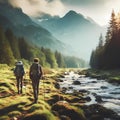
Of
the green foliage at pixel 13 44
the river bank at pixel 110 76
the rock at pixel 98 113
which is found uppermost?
the green foliage at pixel 13 44

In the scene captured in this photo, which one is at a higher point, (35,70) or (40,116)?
(35,70)

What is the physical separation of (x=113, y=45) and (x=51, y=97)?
79090 millimetres

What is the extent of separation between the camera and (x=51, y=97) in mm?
29844

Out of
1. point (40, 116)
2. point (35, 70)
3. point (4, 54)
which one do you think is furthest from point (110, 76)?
point (40, 116)

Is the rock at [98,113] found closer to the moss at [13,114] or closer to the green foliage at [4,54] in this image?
the moss at [13,114]

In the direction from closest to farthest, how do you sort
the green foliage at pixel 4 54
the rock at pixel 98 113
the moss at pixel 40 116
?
1. the moss at pixel 40 116
2. the rock at pixel 98 113
3. the green foliage at pixel 4 54

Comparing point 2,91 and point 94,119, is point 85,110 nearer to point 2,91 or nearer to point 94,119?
point 94,119

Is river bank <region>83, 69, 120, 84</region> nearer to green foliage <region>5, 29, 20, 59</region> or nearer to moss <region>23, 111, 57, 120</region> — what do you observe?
moss <region>23, 111, 57, 120</region>

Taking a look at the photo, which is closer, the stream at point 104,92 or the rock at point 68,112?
the rock at point 68,112

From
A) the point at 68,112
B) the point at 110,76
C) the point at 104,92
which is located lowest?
the point at 68,112

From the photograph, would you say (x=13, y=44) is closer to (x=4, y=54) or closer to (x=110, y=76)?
(x=4, y=54)

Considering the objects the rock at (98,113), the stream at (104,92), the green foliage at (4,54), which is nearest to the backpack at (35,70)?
the rock at (98,113)

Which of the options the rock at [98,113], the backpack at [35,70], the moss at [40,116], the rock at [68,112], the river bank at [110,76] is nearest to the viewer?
the moss at [40,116]

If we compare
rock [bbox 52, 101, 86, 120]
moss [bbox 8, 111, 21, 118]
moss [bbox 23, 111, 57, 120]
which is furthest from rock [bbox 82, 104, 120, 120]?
moss [bbox 8, 111, 21, 118]
